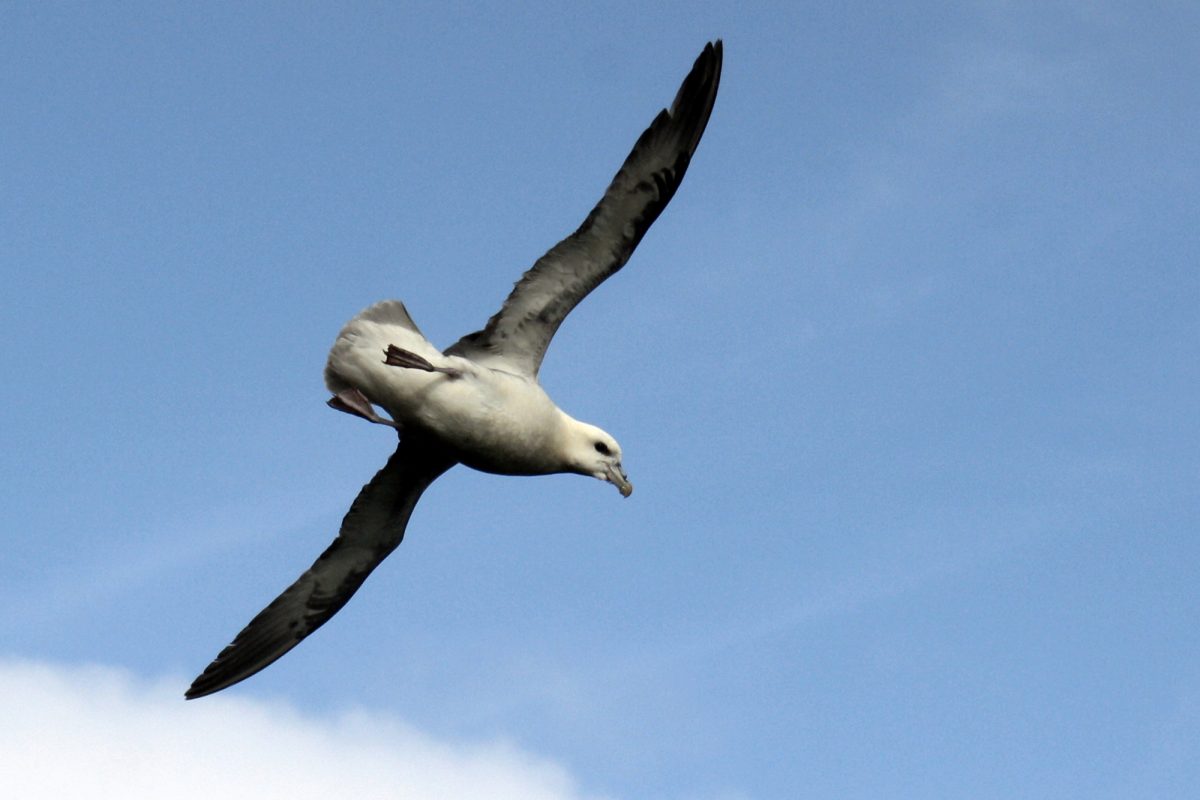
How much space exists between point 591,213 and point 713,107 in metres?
1.22

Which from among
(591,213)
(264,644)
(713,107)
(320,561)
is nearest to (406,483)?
(320,561)

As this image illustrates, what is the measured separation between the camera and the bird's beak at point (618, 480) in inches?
484

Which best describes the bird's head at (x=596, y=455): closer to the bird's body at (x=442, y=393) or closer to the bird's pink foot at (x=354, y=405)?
the bird's body at (x=442, y=393)

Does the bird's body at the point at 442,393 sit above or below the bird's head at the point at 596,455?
below

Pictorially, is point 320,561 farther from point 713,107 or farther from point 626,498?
point 713,107

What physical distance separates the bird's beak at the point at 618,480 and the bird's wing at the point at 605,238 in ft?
3.11

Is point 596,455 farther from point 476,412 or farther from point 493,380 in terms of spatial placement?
point 476,412

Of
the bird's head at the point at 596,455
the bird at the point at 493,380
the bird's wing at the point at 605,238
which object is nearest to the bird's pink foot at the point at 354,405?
the bird at the point at 493,380

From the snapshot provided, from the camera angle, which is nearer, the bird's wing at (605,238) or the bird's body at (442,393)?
the bird's body at (442,393)

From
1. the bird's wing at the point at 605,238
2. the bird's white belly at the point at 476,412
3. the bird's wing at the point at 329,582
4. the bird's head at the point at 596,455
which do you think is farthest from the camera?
the bird's wing at the point at 329,582

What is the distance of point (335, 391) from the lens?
38.3 feet

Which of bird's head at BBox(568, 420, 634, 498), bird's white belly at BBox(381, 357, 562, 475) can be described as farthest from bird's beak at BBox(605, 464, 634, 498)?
bird's white belly at BBox(381, 357, 562, 475)

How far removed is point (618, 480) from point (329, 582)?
2823mm

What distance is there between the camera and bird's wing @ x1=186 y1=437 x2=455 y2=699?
43.3ft
